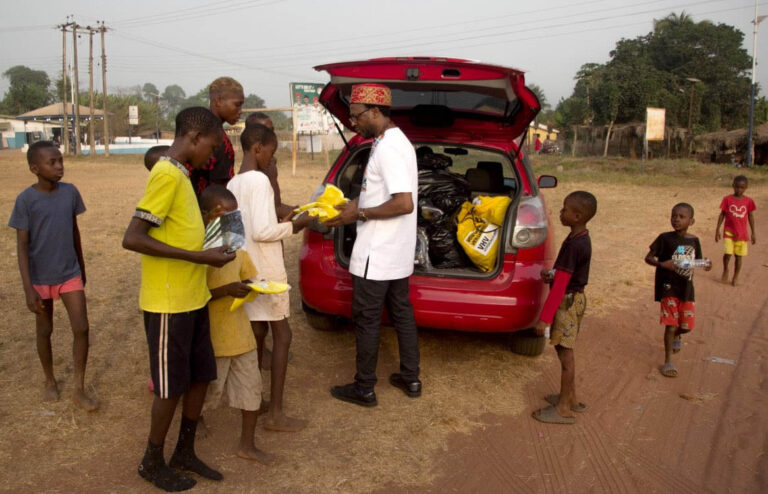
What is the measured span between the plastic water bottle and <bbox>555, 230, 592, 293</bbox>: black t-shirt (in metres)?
0.92

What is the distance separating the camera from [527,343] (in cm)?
432

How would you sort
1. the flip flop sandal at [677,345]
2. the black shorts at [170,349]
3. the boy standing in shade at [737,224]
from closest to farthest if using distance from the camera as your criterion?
1. the black shorts at [170,349]
2. the flip flop sandal at [677,345]
3. the boy standing in shade at [737,224]

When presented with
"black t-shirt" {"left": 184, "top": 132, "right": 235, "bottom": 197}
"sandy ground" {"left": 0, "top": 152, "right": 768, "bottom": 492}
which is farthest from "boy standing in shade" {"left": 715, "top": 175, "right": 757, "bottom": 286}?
"black t-shirt" {"left": 184, "top": 132, "right": 235, "bottom": 197}

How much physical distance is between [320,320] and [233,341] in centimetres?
179

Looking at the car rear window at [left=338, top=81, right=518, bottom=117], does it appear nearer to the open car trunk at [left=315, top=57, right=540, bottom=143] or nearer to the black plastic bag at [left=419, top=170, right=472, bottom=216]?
the open car trunk at [left=315, top=57, right=540, bottom=143]

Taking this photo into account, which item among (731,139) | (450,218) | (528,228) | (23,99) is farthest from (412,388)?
(23,99)

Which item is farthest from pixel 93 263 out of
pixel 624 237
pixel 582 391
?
pixel 624 237

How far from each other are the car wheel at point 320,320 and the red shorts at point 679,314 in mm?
2355

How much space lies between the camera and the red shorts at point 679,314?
14.1 ft

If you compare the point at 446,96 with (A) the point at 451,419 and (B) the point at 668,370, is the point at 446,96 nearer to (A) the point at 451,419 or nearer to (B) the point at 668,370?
(A) the point at 451,419

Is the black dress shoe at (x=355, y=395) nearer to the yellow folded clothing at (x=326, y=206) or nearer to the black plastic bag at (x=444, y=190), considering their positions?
the yellow folded clothing at (x=326, y=206)

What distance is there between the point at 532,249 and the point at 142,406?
8.16 feet

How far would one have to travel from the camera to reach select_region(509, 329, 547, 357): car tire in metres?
4.28

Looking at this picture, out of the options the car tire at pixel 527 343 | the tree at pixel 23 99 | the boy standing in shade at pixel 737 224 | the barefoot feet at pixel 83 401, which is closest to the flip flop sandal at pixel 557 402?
the car tire at pixel 527 343
